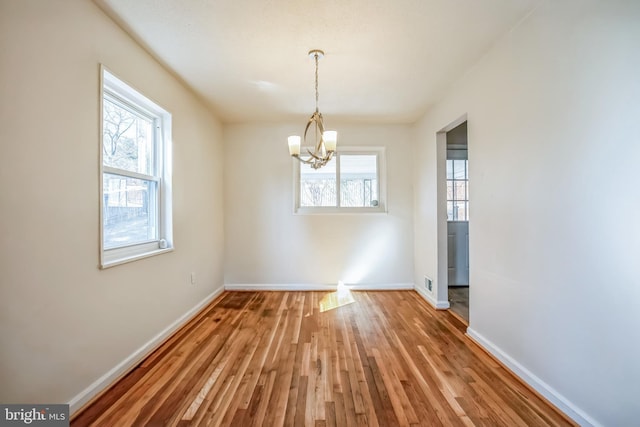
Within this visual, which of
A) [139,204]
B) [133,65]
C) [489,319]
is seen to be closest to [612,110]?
[489,319]

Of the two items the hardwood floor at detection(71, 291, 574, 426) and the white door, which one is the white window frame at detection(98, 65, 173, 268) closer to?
the hardwood floor at detection(71, 291, 574, 426)

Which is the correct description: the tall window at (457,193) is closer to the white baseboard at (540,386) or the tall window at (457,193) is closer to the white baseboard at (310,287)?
the white baseboard at (310,287)

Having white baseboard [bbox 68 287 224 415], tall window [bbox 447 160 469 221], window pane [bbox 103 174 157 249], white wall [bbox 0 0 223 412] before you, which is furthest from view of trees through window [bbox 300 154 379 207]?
white wall [bbox 0 0 223 412]

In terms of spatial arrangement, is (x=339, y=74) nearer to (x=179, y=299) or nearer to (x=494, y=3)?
(x=494, y=3)

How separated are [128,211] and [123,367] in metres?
1.17

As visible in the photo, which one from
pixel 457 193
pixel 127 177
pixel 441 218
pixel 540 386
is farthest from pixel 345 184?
pixel 540 386

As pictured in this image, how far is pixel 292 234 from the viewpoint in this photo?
4.07 meters

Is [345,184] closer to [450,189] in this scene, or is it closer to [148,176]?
[450,189]

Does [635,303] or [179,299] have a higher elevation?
[635,303]

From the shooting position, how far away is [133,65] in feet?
6.86

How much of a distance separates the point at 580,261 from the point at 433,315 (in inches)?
72.9

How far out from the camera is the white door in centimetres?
420

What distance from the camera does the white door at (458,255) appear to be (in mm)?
4203

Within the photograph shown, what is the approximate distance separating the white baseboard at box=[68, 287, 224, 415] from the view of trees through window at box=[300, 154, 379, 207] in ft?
7.42
